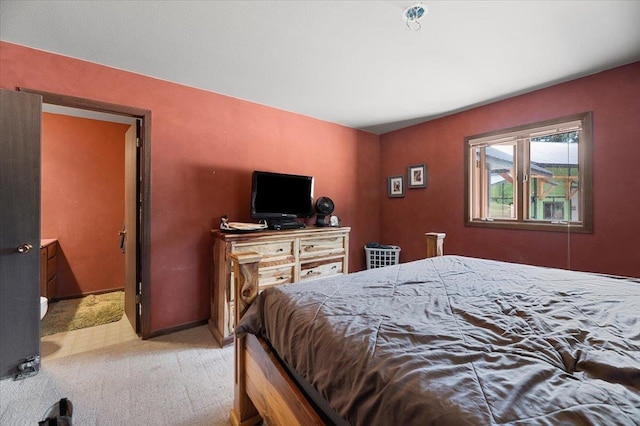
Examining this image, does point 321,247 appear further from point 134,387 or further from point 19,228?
point 19,228

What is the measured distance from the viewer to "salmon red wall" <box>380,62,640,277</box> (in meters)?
2.16

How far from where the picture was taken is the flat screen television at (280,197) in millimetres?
2791

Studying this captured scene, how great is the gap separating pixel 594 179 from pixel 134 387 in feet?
13.1

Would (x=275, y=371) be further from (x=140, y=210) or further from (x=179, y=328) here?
(x=140, y=210)

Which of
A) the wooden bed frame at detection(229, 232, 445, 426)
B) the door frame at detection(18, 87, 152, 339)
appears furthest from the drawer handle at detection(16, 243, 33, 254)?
the wooden bed frame at detection(229, 232, 445, 426)

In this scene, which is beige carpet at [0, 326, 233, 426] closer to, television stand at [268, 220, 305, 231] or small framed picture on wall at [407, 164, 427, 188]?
television stand at [268, 220, 305, 231]

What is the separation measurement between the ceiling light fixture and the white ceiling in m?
0.03

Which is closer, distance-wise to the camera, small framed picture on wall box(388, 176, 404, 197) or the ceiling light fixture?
the ceiling light fixture

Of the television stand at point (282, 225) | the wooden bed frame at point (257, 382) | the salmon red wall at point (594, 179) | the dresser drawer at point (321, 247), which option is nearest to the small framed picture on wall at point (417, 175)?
the salmon red wall at point (594, 179)

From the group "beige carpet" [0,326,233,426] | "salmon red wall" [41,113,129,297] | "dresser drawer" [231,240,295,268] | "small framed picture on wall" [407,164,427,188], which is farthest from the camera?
"small framed picture on wall" [407,164,427,188]

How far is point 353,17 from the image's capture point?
165cm

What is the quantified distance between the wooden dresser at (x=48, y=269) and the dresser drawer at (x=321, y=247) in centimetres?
276

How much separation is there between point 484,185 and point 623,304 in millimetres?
2270

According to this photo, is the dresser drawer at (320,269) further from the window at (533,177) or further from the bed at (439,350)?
the window at (533,177)
